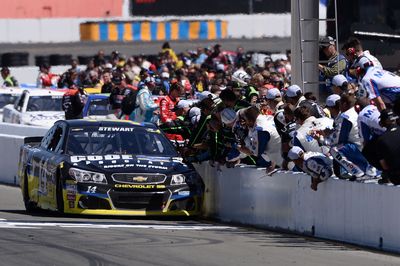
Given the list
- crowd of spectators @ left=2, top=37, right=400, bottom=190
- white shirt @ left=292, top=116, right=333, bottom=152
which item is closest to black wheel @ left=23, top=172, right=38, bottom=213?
crowd of spectators @ left=2, top=37, right=400, bottom=190

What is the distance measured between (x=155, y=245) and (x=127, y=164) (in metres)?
3.44

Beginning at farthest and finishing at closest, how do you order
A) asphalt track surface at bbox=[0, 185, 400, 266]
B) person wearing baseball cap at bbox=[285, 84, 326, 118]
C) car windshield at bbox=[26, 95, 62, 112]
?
car windshield at bbox=[26, 95, 62, 112] < person wearing baseball cap at bbox=[285, 84, 326, 118] < asphalt track surface at bbox=[0, 185, 400, 266]

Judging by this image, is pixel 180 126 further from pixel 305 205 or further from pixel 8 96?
pixel 8 96

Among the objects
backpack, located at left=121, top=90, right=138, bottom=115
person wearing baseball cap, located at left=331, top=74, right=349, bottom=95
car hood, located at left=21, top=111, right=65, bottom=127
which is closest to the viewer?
person wearing baseball cap, located at left=331, top=74, right=349, bottom=95

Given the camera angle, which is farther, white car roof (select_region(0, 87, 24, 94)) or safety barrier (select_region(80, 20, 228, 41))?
safety barrier (select_region(80, 20, 228, 41))

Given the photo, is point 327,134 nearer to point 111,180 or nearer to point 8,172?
point 111,180

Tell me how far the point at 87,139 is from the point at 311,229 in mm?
3951

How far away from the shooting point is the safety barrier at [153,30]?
184ft

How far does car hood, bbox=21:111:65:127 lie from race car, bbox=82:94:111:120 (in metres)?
2.25

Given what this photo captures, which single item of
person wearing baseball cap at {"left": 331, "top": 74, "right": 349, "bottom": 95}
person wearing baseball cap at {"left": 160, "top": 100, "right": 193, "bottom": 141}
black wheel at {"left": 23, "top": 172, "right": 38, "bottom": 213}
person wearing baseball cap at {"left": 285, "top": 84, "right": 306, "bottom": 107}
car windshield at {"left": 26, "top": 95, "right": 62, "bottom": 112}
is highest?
car windshield at {"left": 26, "top": 95, "right": 62, "bottom": 112}

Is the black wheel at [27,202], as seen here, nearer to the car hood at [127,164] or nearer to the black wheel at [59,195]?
the black wheel at [59,195]

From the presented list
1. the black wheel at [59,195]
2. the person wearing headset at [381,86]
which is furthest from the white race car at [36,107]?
the person wearing headset at [381,86]

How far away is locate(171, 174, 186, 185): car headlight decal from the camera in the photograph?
57.1 feet

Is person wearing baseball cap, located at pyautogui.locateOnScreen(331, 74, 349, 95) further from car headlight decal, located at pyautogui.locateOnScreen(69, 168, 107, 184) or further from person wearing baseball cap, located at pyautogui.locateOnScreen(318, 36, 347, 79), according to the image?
car headlight decal, located at pyautogui.locateOnScreen(69, 168, 107, 184)
